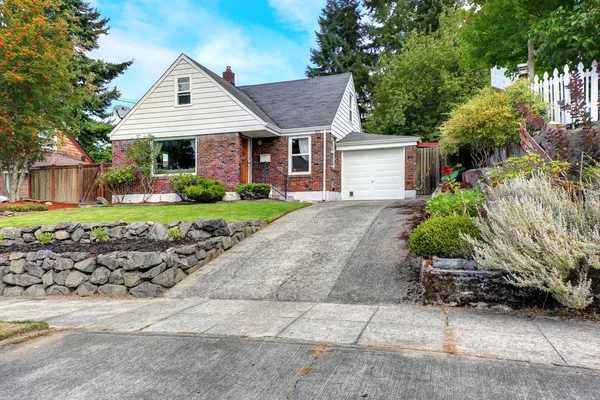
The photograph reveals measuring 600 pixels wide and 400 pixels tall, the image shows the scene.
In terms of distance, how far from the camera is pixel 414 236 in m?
5.53

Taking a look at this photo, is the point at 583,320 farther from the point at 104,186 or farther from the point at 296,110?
the point at 104,186

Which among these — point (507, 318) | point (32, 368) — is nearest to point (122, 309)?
point (32, 368)

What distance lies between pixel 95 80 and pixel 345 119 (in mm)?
20304

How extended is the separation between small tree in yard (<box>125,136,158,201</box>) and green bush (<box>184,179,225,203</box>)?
7.67 feet

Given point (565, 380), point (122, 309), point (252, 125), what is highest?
point (252, 125)

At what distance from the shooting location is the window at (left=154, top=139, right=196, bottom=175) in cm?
1549

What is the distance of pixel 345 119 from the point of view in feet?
57.8

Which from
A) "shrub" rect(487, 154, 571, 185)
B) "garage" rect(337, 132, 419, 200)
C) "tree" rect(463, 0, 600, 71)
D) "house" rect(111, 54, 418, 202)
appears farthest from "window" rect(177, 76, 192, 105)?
"shrub" rect(487, 154, 571, 185)

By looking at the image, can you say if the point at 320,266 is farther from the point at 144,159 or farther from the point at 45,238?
the point at 144,159

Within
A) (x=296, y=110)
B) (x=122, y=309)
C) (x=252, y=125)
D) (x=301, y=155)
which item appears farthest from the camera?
(x=296, y=110)

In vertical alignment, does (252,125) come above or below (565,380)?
above

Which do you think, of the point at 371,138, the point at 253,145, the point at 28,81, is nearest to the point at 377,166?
the point at 371,138

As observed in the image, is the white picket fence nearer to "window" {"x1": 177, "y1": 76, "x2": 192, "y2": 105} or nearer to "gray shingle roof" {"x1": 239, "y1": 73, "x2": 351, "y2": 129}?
"gray shingle roof" {"x1": 239, "y1": 73, "x2": 351, "y2": 129}

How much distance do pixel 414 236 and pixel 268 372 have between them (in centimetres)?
341
